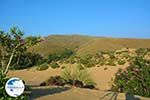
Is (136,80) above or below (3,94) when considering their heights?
below

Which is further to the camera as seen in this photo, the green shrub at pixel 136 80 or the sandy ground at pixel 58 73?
the sandy ground at pixel 58 73

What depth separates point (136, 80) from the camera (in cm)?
2708

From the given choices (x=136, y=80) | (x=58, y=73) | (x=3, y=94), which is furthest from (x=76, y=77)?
(x=3, y=94)

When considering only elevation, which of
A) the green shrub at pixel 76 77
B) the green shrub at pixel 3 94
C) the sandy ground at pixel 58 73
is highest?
the green shrub at pixel 3 94

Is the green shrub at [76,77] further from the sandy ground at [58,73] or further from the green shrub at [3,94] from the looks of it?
the green shrub at [3,94]

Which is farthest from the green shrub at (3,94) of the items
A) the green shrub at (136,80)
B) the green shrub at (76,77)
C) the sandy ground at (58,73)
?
the sandy ground at (58,73)

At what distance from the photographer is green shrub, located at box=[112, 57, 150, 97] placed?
26.6 m

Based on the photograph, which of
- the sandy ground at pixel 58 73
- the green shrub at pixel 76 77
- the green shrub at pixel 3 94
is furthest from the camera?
the sandy ground at pixel 58 73

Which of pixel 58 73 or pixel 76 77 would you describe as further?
pixel 58 73

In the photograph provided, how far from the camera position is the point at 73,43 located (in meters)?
169

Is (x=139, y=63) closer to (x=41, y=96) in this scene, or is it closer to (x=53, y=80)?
(x=53, y=80)

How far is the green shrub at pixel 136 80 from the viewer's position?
87.4 ft

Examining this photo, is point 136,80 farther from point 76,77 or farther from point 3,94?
point 3,94

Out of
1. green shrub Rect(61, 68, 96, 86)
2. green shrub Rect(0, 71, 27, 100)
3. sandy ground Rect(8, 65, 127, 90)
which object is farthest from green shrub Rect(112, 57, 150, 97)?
green shrub Rect(0, 71, 27, 100)
